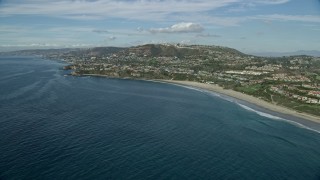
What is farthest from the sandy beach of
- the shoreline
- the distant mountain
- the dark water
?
the distant mountain

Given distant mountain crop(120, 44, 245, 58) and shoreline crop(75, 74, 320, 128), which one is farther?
distant mountain crop(120, 44, 245, 58)

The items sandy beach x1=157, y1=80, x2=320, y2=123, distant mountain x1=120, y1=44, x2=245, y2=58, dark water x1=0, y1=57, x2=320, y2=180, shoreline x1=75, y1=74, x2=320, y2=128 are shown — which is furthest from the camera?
distant mountain x1=120, y1=44, x2=245, y2=58

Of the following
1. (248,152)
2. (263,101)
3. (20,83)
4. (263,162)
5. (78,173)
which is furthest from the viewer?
(20,83)

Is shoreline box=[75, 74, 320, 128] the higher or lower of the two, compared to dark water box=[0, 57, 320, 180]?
lower

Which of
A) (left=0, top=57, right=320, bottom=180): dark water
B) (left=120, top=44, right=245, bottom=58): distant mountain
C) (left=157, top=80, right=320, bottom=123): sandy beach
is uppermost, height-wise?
(left=120, top=44, right=245, bottom=58): distant mountain

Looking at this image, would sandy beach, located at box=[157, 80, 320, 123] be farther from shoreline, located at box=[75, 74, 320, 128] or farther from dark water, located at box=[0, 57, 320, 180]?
dark water, located at box=[0, 57, 320, 180]

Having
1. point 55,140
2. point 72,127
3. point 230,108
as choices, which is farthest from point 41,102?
point 230,108

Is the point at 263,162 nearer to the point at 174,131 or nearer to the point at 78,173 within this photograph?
the point at 174,131

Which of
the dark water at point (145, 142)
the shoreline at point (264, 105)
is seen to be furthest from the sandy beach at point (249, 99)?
the dark water at point (145, 142)
